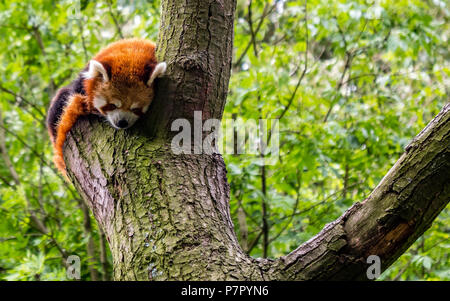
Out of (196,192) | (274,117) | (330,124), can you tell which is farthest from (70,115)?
(330,124)

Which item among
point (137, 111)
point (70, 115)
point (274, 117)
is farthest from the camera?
point (274, 117)

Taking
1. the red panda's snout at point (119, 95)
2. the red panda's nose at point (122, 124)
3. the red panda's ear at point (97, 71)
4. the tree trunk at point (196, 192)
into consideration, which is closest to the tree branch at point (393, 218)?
the tree trunk at point (196, 192)

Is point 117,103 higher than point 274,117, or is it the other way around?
point 274,117

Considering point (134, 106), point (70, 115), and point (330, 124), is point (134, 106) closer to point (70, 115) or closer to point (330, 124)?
point (70, 115)

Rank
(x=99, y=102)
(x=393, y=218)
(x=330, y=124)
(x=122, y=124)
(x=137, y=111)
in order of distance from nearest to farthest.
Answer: (x=393, y=218), (x=122, y=124), (x=137, y=111), (x=99, y=102), (x=330, y=124)

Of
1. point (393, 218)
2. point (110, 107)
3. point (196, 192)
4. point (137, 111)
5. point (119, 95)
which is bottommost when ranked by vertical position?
point (393, 218)

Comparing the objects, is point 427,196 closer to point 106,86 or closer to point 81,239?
point 106,86

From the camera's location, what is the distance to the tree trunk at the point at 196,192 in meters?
1.54

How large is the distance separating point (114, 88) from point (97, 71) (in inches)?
6.2

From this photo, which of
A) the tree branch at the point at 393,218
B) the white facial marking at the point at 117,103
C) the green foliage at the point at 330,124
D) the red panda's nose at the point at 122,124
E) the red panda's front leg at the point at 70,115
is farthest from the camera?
the green foliage at the point at 330,124

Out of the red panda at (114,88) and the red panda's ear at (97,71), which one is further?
the red panda's ear at (97,71)

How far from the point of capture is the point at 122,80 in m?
2.87

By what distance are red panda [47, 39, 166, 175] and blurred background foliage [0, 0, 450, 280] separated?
79 cm

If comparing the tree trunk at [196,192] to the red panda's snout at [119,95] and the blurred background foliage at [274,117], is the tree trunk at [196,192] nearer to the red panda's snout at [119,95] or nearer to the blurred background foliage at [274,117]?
the red panda's snout at [119,95]
